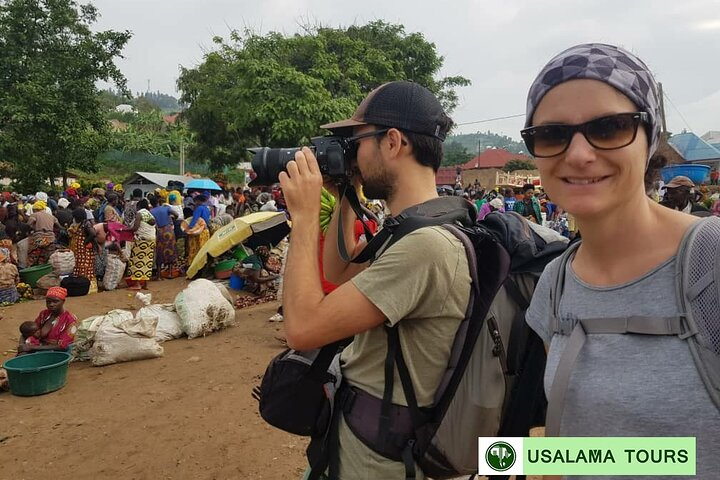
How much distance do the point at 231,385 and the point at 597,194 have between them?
12.7 feet

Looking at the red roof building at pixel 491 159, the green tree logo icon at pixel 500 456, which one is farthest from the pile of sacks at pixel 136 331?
the red roof building at pixel 491 159

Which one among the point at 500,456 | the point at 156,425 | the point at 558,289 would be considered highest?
the point at 558,289

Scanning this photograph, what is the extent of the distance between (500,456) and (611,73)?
843 millimetres

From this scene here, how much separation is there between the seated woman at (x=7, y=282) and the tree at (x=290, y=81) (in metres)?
7.78

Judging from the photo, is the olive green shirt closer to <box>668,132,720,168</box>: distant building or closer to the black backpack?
the black backpack

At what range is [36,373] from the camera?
13.2 ft

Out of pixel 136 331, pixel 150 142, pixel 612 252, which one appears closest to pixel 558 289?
pixel 612 252

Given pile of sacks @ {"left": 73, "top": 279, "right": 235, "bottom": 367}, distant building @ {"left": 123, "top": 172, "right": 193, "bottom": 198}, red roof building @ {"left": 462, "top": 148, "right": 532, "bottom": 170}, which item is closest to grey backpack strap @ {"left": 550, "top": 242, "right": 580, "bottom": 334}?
pile of sacks @ {"left": 73, "top": 279, "right": 235, "bottom": 367}

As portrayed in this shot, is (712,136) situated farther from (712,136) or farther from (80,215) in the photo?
(80,215)

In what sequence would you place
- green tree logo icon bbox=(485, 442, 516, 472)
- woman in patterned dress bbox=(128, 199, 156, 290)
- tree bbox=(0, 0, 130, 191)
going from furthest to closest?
tree bbox=(0, 0, 130, 191) → woman in patterned dress bbox=(128, 199, 156, 290) → green tree logo icon bbox=(485, 442, 516, 472)

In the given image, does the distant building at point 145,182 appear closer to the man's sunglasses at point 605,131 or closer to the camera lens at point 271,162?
the camera lens at point 271,162

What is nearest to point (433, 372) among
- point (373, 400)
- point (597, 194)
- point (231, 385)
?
point (373, 400)

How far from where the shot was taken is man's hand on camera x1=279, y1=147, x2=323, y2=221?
1344mm

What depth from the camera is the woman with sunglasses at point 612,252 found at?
776 mm
